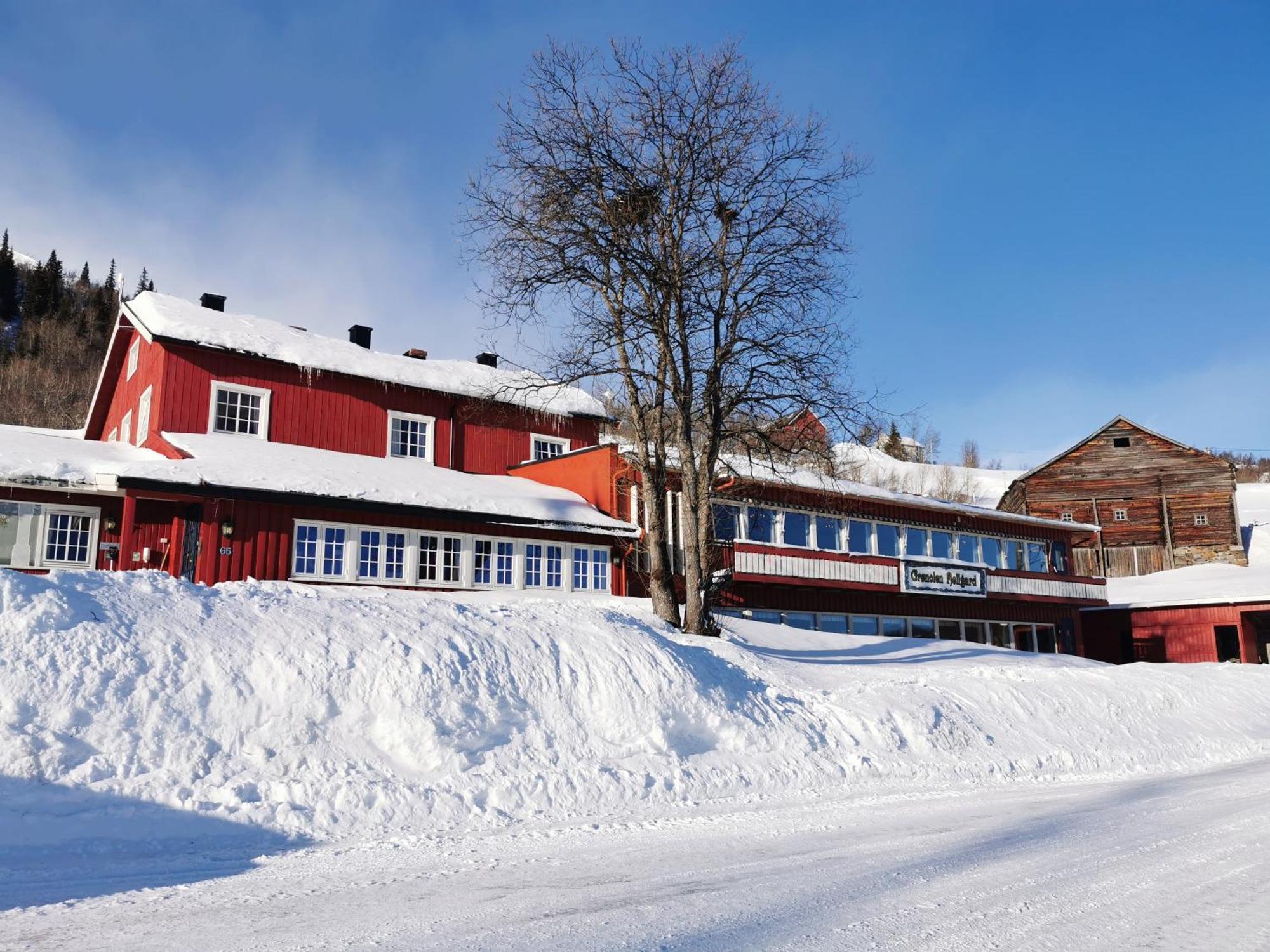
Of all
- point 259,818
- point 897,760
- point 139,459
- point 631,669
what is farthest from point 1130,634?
point 259,818

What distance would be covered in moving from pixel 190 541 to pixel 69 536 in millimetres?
2606

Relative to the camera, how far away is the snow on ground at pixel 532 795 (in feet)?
19.6

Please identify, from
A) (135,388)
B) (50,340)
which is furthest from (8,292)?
(135,388)

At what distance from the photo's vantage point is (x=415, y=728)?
10.7 meters

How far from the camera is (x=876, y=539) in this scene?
30.8 metres

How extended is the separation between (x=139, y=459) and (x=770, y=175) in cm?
1405

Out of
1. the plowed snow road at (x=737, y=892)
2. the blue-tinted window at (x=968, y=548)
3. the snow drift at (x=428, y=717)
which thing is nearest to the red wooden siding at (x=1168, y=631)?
the blue-tinted window at (x=968, y=548)

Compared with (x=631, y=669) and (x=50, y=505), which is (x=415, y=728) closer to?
(x=631, y=669)

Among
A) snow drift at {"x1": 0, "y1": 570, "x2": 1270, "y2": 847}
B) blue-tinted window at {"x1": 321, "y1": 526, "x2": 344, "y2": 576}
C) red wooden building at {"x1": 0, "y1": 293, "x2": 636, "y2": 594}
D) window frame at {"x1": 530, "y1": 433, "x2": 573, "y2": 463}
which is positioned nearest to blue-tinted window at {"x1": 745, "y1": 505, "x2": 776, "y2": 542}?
red wooden building at {"x1": 0, "y1": 293, "x2": 636, "y2": 594}

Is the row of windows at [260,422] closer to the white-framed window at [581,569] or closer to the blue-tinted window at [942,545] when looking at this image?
the white-framed window at [581,569]

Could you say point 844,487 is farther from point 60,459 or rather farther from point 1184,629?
point 60,459

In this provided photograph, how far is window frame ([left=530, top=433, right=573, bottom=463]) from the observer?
29422 mm

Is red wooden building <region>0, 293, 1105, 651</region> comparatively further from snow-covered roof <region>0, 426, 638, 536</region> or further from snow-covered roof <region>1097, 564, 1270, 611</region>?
snow-covered roof <region>1097, 564, 1270, 611</region>

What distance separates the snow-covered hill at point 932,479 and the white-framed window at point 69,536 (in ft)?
236
